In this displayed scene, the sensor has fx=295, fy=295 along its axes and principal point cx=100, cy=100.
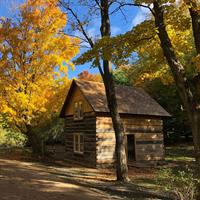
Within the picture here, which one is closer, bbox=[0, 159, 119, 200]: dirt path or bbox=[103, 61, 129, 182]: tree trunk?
bbox=[0, 159, 119, 200]: dirt path

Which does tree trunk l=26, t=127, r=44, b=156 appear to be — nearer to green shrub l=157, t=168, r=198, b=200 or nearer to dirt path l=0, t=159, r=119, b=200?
dirt path l=0, t=159, r=119, b=200

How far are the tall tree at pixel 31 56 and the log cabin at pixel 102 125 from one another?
8.93 ft

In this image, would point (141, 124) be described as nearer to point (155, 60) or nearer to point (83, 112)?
point (83, 112)

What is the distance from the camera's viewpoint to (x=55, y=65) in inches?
883

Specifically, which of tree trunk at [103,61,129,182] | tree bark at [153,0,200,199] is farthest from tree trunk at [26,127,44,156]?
tree bark at [153,0,200,199]

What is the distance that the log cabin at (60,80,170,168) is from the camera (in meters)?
21.4

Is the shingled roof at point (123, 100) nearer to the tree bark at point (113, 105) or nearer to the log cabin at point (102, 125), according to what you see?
the log cabin at point (102, 125)

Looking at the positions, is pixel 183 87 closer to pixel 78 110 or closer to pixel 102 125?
pixel 102 125

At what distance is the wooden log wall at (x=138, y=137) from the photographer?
21.3 meters

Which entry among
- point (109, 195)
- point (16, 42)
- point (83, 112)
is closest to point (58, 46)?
point (16, 42)

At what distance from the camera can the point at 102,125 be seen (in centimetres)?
2156

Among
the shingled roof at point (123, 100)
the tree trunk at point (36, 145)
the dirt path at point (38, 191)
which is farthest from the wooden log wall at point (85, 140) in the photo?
the dirt path at point (38, 191)

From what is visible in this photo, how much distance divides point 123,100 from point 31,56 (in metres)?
7.93

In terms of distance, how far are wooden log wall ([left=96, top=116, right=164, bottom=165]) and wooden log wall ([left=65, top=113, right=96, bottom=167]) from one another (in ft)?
1.61
